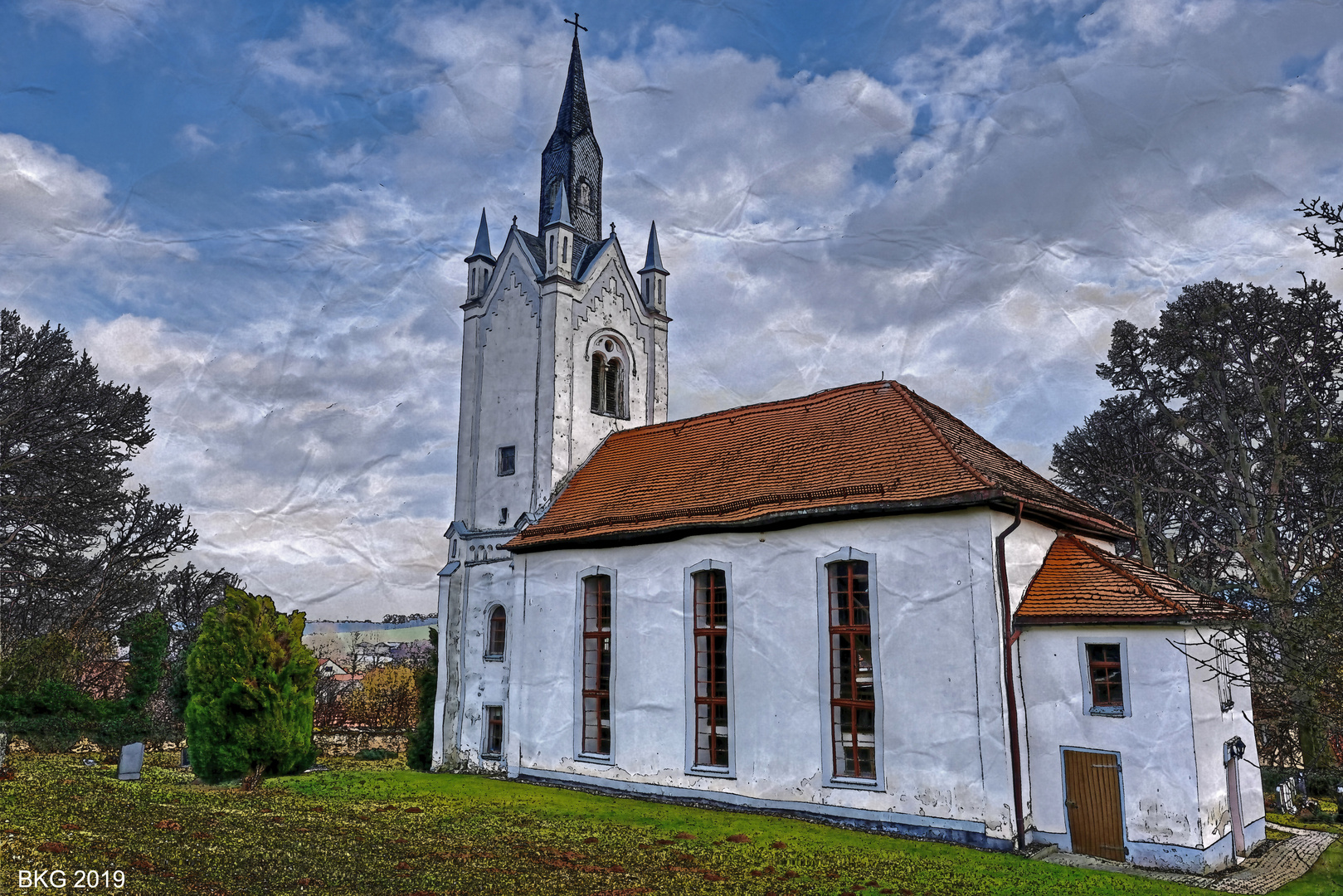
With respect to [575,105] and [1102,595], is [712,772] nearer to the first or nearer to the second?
[1102,595]

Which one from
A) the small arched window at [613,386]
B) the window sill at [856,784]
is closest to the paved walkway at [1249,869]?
the window sill at [856,784]

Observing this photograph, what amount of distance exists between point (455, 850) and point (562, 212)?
19401 millimetres

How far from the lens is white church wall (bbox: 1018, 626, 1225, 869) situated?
13.3 m

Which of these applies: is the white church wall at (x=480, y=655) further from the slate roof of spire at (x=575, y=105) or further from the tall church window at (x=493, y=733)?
the slate roof of spire at (x=575, y=105)

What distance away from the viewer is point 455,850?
11.9 meters

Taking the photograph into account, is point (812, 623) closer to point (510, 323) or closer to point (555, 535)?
point (555, 535)

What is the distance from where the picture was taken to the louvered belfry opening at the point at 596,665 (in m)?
20.2

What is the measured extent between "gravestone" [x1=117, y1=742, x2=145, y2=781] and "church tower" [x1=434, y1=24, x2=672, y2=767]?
7.47 m

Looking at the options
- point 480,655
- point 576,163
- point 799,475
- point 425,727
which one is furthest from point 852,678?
point 576,163

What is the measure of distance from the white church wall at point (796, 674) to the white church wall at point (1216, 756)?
9.50 ft

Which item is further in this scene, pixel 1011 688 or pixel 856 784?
pixel 856 784

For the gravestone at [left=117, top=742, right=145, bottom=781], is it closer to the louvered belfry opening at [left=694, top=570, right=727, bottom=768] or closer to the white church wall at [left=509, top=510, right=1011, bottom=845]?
the white church wall at [left=509, top=510, right=1011, bottom=845]

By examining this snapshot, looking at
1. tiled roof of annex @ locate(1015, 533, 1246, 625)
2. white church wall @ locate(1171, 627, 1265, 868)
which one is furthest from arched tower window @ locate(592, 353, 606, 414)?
white church wall @ locate(1171, 627, 1265, 868)

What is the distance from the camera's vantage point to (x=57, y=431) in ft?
83.4
